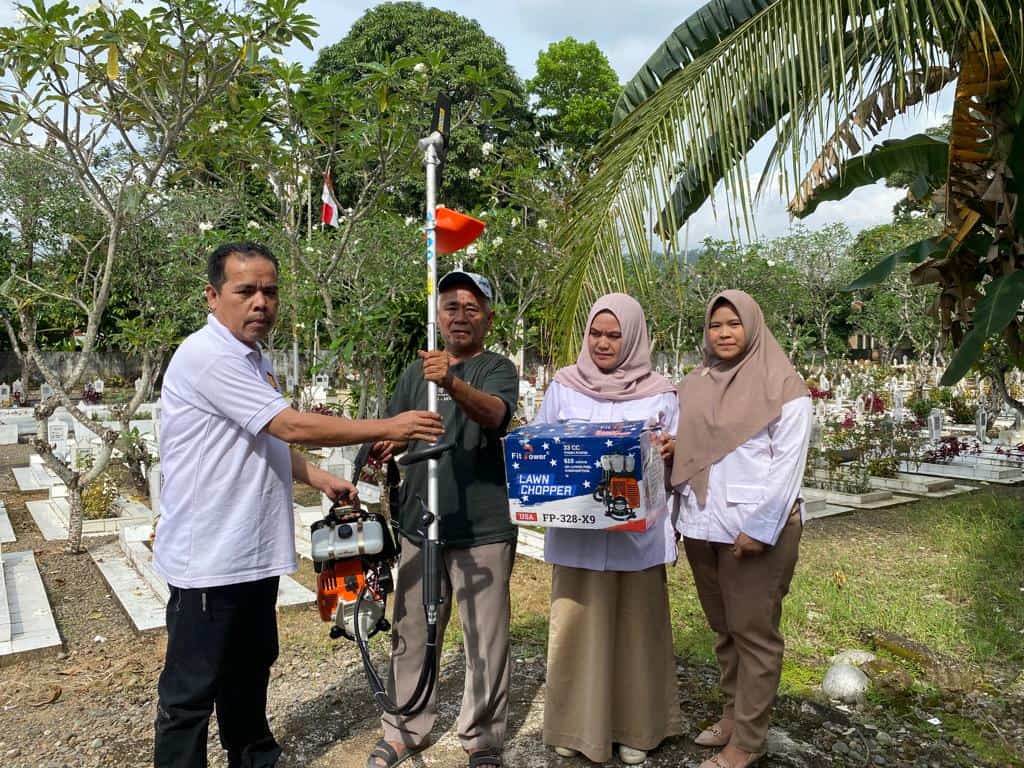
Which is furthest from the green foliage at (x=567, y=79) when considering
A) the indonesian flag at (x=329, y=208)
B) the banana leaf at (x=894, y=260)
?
the banana leaf at (x=894, y=260)

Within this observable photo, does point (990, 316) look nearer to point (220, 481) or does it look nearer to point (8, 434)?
point (220, 481)

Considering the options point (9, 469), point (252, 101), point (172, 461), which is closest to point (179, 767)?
point (172, 461)

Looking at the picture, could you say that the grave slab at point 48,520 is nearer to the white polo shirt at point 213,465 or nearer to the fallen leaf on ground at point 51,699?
the fallen leaf on ground at point 51,699

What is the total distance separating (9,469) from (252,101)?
28.6 ft

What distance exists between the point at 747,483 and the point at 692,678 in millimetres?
1586

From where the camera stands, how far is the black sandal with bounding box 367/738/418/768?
3.02 m

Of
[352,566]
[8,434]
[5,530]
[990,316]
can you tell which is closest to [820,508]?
[990,316]

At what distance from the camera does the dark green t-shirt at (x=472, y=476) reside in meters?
2.94

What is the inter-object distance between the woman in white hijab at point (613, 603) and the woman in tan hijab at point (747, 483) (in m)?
0.17

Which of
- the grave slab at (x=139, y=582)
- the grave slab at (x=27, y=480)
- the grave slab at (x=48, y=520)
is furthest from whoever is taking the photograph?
the grave slab at (x=27, y=480)

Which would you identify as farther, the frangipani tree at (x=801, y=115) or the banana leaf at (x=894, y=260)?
the banana leaf at (x=894, y=260)

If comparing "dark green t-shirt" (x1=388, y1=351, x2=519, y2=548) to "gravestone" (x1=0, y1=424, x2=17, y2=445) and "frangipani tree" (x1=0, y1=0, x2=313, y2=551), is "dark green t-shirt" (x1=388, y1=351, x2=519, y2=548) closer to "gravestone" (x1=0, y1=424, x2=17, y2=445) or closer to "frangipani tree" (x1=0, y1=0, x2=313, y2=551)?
"frangipani tree" (x1=0, y1=0, x2=313, y2=551)

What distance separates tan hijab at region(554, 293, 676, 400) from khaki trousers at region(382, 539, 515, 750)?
2.25 feet

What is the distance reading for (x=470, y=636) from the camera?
301cm
